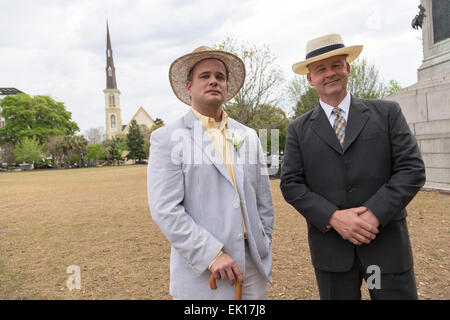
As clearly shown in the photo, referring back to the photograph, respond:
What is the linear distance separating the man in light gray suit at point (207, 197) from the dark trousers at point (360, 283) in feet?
1.42

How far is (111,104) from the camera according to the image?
106 metres

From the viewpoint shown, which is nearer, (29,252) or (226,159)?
(226,159)

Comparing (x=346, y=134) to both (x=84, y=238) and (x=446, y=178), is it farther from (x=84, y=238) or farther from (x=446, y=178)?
(x=446, y=178)

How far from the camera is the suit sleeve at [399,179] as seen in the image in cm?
195

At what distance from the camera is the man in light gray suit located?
190 centimetres

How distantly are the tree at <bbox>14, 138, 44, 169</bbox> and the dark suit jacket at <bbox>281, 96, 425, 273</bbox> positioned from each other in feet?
194

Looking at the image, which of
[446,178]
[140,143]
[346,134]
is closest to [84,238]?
[346,134]

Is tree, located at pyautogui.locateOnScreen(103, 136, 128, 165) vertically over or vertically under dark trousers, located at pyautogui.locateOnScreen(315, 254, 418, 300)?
over

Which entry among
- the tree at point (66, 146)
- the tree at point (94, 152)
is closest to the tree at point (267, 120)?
the tree at point (66, 146)

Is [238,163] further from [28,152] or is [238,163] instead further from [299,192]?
[28,152]

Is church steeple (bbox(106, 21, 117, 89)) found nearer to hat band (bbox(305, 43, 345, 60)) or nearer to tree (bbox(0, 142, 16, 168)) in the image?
tree (bbox(0, 142, 16, 168))

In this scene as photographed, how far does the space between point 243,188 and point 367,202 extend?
0.82 meters

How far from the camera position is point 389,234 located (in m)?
2.06

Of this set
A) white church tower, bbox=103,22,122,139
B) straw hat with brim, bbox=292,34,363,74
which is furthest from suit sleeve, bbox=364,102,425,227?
white church tower, bbox=103,22,122,139
